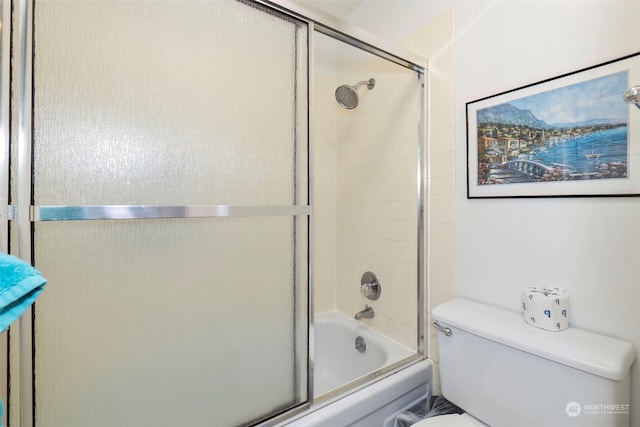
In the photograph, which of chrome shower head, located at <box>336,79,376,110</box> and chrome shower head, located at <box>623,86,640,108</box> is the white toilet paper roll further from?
chrome shower head, located at <box>336,79,376,110</box>

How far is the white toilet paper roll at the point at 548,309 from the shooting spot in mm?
991

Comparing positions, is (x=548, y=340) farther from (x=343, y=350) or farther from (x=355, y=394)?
(x=343, y=350)

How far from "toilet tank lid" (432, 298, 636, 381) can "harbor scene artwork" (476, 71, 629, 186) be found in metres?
0.51

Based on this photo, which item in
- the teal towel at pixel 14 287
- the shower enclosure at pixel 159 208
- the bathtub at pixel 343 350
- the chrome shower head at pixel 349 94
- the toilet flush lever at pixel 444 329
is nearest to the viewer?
the teal towel at pixel 14 287

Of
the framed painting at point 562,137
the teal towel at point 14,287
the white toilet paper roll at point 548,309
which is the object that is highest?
the framed painting at point 562,137

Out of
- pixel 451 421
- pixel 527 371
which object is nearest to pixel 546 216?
pixel 527 371

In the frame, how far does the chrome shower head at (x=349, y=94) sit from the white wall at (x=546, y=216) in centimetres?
59

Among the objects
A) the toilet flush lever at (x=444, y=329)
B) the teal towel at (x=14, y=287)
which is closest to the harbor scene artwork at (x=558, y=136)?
the toilet flush lever at (x=444, y=329)

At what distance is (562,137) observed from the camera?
1029 millimetres

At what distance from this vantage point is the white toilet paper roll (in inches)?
39.0

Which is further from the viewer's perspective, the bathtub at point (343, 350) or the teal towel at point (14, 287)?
the bathtub at point (343, 350)

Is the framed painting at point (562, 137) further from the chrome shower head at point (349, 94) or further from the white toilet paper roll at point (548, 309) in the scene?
the chrome shower head at point (349, 94)

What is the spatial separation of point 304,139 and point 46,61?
0.71m

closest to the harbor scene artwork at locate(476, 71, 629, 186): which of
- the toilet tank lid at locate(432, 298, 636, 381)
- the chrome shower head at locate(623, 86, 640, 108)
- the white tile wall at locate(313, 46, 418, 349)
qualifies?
the chrome shower head at locate(623, 86, 640, 108)
